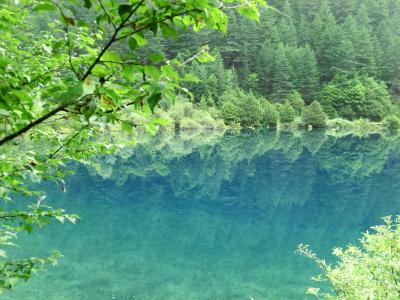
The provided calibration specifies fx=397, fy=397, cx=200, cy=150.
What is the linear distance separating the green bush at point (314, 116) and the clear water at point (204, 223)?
22.8m

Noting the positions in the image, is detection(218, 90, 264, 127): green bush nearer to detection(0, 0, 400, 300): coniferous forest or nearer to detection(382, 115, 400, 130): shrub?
detection(0, 0, 400, 300): coniferous forest

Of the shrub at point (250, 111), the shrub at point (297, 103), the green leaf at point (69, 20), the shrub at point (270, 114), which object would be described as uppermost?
the shrub at point (297, 103)

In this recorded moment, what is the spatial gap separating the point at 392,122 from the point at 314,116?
1063 centimetres

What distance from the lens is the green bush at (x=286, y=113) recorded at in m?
53.2

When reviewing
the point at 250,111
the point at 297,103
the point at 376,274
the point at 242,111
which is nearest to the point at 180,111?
the point at 242,111

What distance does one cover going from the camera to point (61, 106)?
138 cm

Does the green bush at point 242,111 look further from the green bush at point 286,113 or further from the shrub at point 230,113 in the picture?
the green bush at point 286,113

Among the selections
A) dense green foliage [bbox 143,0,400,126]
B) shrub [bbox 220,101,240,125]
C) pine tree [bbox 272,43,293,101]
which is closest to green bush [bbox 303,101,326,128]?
dense green foliage [bbox 143,0,400,126]

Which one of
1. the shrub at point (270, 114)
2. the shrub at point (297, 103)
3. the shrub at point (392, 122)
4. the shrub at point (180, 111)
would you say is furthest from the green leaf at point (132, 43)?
the shrub at point (297, 103)

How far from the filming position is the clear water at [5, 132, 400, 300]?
334 inches

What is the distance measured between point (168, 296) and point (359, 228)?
8.20m

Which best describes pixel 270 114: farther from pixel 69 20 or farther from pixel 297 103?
pixel 69 20

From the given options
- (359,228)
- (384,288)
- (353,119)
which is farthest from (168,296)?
(353,119)

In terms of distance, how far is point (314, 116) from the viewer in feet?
171
